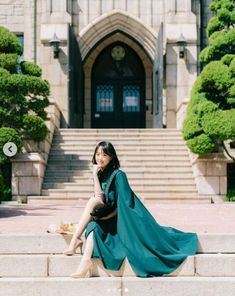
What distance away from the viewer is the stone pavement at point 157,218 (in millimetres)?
7727

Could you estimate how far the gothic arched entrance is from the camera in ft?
69.7

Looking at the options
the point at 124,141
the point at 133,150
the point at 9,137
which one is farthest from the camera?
the point at 124,141

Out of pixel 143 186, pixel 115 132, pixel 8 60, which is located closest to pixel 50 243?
pixel 143 186

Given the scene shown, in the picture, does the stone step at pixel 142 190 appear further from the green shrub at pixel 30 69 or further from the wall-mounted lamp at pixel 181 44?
the wall-mounted lamp at pixel 181 44

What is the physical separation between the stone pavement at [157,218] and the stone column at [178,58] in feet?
21.1

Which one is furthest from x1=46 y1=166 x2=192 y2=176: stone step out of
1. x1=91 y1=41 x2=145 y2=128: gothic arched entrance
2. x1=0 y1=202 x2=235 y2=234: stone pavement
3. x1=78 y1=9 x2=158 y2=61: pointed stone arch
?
x1=91 y1=41 x2=145 y2=128: gothic arched entrance

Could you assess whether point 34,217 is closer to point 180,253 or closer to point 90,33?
point 180,253

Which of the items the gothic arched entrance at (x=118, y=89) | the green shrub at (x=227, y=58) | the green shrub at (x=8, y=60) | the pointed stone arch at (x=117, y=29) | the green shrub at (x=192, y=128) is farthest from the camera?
the gothic arched entrance at (x=118, y=89)

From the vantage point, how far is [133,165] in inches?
603

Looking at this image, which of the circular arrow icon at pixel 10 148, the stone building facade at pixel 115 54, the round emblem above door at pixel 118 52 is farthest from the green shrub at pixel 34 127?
the round emblem above door at pixel 118 52

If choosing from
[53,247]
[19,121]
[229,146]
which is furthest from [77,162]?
[53,247]

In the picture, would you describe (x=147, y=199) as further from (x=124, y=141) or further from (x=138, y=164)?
(x=124, y=141)

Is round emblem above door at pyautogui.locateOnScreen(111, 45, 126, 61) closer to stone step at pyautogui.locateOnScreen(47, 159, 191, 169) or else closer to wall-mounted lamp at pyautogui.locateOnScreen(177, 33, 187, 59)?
wall-mounted lamp at pyautogui.locateOnScreen(177, 33, 187, 59)

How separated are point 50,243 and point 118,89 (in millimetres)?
15360
